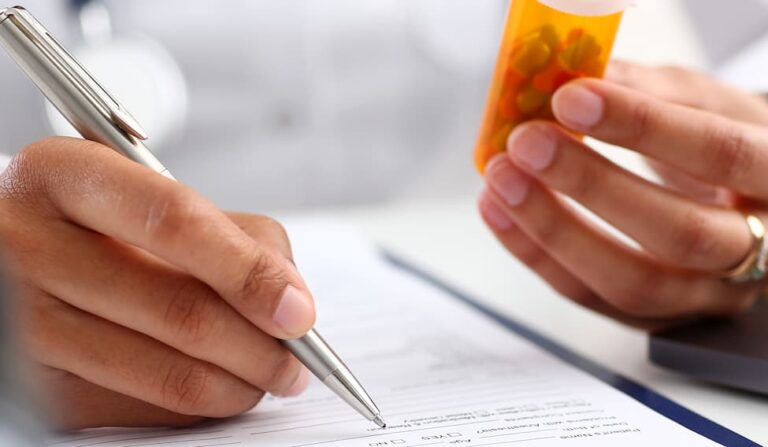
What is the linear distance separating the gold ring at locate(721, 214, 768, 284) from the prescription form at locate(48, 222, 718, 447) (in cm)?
13

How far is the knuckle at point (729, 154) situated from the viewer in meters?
0.50

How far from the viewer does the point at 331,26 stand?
39.8 inches

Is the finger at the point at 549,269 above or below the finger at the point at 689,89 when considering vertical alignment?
below

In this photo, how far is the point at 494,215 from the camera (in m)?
0.58

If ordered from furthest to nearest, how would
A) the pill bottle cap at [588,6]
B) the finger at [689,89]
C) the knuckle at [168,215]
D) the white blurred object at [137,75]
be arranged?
the white blurred object at [137,75] → the finger at [689,89] → the pill bottle cap at [588,6] → the knuckle at [168,215]

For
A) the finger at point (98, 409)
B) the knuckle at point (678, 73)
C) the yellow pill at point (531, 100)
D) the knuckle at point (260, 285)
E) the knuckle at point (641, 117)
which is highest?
the knuckle at point (678, 73)

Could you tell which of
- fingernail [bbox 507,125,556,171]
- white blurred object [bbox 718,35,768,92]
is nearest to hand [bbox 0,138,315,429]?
fingernail [bbox 507,125,556,171]

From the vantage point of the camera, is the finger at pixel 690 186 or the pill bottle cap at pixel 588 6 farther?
the finger at pixel 690 186

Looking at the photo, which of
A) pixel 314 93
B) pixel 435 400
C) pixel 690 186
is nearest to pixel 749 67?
pixel 690 186

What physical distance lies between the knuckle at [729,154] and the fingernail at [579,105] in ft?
0.25

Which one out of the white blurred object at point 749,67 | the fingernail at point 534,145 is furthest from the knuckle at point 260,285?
the white blurred object at point 749,67

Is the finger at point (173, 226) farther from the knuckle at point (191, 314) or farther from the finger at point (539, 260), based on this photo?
the finger at point (539, 260)

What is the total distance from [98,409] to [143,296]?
7cm

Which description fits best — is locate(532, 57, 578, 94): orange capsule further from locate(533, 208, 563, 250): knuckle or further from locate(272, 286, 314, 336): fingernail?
locate(272, 286, 314, 336): fingernail
